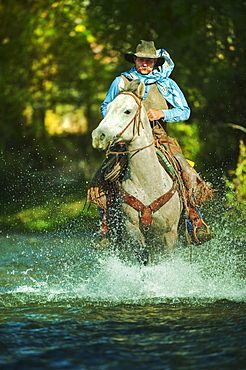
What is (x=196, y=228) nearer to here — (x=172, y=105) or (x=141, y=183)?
(x=141, y=183)

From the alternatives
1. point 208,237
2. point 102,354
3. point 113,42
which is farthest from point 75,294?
point 113,42

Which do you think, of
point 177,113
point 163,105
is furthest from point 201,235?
point 163,105

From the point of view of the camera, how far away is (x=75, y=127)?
68.8 ft

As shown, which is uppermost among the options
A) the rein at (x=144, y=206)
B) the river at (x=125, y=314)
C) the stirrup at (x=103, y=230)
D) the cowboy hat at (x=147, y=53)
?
the cowboy hat at (x=147, y=53)

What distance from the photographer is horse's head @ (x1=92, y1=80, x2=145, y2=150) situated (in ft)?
23.1

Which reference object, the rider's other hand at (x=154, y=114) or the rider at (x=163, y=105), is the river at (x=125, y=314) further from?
the rider's other hand at (x=154, y=114)

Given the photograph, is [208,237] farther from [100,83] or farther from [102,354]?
[100,83]

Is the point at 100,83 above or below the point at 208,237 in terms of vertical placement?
above

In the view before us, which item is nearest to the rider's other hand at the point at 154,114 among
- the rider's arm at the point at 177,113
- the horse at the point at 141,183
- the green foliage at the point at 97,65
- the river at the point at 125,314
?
the rider's arm at the point at 177,113

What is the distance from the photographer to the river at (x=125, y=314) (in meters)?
5.95

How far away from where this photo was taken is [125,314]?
7.31m

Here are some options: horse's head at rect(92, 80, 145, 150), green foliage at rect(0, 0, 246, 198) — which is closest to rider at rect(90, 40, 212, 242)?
horse's head at rect(92, 80, 145, 150)

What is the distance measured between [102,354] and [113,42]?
1453cm

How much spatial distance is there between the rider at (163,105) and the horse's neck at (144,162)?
1.60 ft
